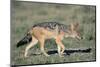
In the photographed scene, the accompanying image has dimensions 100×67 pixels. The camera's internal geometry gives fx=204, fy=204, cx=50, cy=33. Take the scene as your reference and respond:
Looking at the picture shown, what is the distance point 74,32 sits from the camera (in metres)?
2.56

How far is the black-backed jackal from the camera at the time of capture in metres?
2.38

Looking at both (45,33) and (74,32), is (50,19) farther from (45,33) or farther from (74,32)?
(74,32)

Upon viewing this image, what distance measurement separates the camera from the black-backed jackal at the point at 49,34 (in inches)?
93.5

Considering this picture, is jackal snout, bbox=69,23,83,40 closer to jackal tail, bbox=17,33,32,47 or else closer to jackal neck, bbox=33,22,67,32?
jackal neck, bbox=33,22,67,32

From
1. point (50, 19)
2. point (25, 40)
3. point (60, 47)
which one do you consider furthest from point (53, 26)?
point (25, 40)

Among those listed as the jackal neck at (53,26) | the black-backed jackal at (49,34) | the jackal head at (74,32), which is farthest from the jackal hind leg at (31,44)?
the jackal head at (74,32)

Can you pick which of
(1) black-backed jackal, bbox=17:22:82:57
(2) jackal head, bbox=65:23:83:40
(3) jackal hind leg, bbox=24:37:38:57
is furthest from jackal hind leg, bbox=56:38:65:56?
(3) jackal hind leg, bbox=24:37:38:57

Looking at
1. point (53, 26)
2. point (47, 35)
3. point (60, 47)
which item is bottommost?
point (60, 47)

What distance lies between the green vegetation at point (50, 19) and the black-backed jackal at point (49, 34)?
Result: 0.05 metres

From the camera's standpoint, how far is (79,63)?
259 cm

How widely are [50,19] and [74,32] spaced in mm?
356

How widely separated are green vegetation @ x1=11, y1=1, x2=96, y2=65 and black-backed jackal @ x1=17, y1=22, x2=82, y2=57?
46 mm

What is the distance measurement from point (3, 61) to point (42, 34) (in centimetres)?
54

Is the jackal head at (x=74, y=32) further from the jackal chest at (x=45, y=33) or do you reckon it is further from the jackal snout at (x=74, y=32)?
the jackal chest at (x=45, y=33)
